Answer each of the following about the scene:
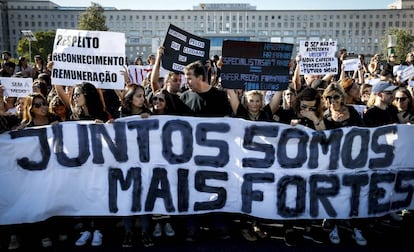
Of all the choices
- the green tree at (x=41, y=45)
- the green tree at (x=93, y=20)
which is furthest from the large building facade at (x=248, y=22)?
the green tree at (x=93, y=20)

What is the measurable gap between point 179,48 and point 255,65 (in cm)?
134

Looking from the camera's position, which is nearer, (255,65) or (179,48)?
(255,65)

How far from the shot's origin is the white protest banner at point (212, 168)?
13.6 feet

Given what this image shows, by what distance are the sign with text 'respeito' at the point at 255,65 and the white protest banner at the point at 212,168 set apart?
0.74m

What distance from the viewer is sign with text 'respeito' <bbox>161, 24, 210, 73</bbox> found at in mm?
5562

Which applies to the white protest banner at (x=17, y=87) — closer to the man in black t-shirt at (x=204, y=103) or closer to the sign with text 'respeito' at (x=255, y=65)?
the man in black t-shirt at (x=204, y=103)

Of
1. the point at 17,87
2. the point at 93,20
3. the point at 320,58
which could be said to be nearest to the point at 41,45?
the point at 93,20

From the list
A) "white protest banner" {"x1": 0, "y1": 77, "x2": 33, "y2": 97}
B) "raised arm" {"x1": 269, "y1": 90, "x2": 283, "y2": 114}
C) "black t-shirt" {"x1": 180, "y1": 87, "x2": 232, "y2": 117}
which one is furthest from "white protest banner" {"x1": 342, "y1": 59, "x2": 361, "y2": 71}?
"white protest banner" {"x1": 0, "y1": 77, "x2": 33, "y2": 97}

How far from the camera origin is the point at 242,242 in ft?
13.6

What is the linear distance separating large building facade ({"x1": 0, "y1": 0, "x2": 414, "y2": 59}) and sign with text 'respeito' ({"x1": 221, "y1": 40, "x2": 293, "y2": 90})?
125 m

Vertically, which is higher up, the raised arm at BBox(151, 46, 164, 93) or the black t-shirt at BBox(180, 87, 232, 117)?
the raised arm at BBox(151, 46, 164, 93)

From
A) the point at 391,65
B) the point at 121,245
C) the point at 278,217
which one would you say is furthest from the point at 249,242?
the point at 391,65

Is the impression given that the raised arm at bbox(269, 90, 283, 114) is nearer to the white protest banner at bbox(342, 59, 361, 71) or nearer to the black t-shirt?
the black t-shirt

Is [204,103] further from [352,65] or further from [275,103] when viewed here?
[352,65]
